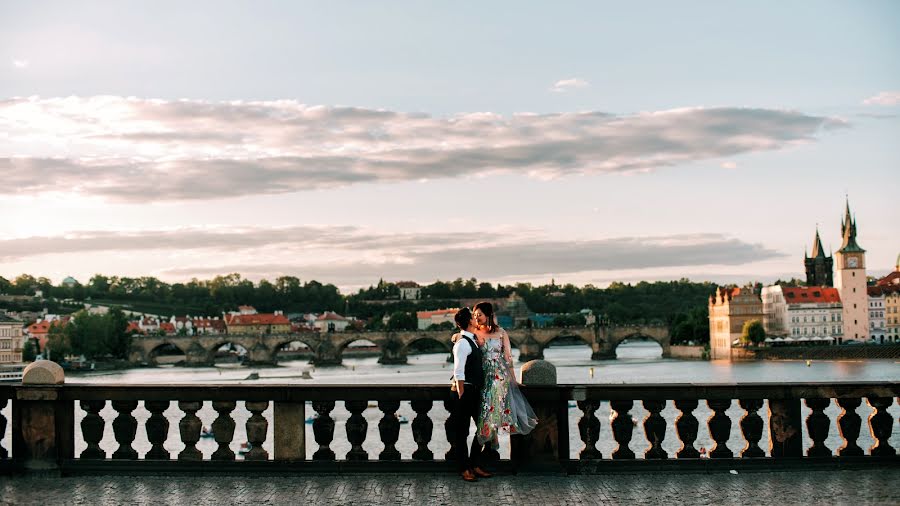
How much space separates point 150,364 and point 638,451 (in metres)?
110

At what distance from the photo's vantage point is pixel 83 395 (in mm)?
11094

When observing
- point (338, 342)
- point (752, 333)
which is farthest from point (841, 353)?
point (338, 342)

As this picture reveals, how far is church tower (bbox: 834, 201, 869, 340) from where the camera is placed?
147125mm

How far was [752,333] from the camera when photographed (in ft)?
433

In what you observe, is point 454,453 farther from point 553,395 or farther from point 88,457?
point 88,457

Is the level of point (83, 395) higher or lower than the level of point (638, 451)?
higher

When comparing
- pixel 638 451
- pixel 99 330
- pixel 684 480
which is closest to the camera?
pixel 684 480

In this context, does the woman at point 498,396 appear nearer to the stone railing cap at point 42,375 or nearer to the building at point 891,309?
the stone railing cap at point 42,375

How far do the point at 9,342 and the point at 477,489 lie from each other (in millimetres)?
129111

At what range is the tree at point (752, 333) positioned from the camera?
131875mm

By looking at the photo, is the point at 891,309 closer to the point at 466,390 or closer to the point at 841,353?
the point at 841,353

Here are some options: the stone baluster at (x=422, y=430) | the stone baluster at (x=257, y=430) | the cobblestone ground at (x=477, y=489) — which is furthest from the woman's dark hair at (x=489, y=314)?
the stone baluster at (x=257, y=430)

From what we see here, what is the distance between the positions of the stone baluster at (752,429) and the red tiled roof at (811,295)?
140 m

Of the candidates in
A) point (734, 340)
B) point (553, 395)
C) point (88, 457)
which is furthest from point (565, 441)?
point (734, 340)
